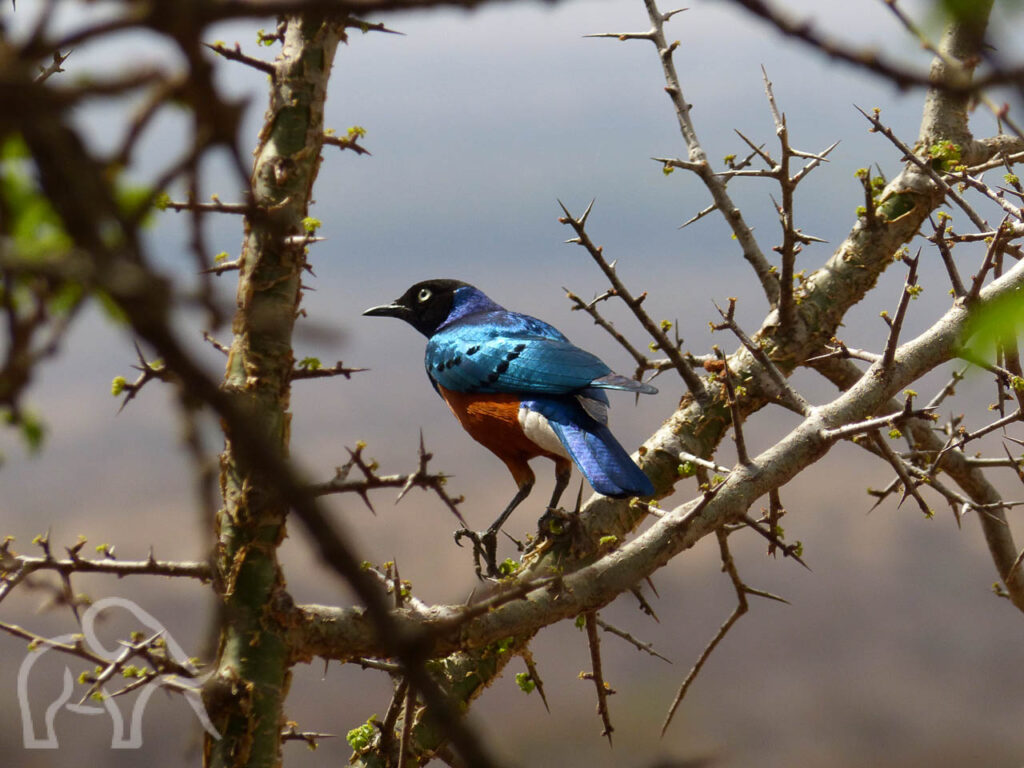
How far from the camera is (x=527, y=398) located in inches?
203

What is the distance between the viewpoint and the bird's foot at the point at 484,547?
16.0 ft

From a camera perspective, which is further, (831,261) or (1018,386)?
(831,261)

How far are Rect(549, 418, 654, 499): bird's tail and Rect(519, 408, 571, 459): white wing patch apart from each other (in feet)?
0.15

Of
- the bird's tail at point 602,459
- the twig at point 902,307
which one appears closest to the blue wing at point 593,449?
the bird's tail at point 602,459

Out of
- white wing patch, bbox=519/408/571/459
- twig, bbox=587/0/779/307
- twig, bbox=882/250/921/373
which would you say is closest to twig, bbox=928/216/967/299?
twig, bbox=882/250/921/373

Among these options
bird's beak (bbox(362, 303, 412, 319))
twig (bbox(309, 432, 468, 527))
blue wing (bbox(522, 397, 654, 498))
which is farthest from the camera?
bird's beak (bbox(362, 303, 412, 319))

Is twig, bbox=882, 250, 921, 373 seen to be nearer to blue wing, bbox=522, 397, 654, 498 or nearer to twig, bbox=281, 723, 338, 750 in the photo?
blue wing, bbox=522, 397, 654, 498

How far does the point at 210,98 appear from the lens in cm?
118

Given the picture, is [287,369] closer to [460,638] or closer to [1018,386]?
[460,638]

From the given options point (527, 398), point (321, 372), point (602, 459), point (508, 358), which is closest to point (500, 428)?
point (527, 398)

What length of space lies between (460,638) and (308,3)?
263cm

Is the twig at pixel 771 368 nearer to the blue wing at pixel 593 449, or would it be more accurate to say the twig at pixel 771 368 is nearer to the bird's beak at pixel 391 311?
the blue wing at pixel 593 449

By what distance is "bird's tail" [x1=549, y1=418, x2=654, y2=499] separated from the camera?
4328 millimetres

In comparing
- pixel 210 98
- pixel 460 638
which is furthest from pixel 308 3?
pixel 460 638
